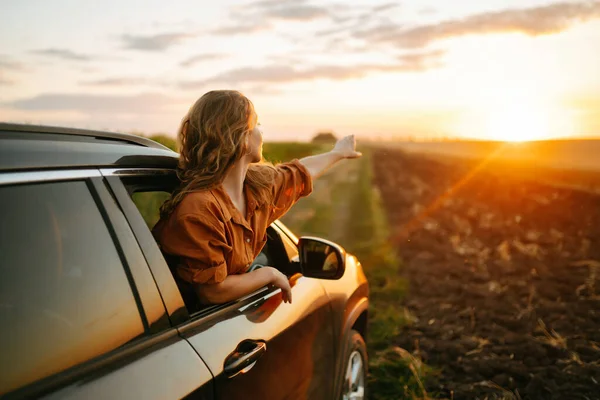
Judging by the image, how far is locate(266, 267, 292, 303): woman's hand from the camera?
2.56 metres

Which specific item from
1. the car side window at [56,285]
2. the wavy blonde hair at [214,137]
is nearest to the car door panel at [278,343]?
the car side window at [56,285]

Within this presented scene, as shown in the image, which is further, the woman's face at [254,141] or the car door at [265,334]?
the woman's face at [254,141]

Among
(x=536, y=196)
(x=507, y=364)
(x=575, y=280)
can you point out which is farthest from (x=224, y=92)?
(x=536, y=196)

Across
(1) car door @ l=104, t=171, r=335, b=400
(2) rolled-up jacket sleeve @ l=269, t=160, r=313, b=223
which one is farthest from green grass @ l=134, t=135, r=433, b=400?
(1) car door @ l=104, t=171, r=335, b=400

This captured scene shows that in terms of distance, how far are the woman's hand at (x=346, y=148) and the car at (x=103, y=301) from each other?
54.8 inches

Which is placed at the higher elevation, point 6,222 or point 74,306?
point 6,222

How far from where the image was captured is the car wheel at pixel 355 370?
11.5ft

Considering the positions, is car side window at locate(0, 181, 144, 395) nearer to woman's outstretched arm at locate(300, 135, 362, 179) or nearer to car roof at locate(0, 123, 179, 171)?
car roof at locate(0, 123, 179, 171)

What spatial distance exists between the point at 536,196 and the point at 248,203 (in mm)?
15865

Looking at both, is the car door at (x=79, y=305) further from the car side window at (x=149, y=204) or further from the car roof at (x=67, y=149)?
Result: the car side window at (x=149, y=204)

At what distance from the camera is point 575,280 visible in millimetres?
7852

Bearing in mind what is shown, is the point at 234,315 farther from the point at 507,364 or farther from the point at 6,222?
the point at 507,364

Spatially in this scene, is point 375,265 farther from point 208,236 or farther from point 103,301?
point 103,301

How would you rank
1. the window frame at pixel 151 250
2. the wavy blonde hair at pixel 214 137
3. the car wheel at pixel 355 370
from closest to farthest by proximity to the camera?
the window frame at pixel 151 250
the wavy blonde hair at pixel 214 137
the car wheel at pixel 355 370
